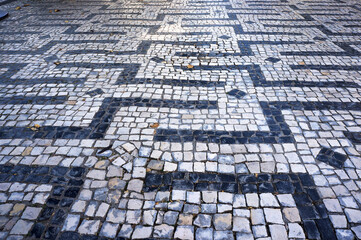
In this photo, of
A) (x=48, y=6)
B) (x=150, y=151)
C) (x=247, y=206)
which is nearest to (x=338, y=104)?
(x=247, y=206)

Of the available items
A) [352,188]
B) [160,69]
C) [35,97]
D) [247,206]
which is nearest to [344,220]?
[352,188]

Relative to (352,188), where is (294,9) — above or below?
above

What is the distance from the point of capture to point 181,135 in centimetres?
430

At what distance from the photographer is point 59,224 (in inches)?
117

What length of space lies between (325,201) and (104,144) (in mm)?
3345

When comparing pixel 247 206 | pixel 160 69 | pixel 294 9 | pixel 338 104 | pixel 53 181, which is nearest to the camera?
pixel 247 206

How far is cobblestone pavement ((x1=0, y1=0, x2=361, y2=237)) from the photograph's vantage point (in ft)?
9.99

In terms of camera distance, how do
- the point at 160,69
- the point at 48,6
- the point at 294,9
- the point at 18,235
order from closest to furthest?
the point at 18,235 → the point at 160,69 → the point at 294,9 → the point at 48,6

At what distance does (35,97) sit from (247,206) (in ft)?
15.9

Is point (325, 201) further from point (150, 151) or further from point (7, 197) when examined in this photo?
point (7, 197)

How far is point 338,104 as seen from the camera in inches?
196

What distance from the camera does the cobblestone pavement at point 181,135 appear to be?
3045 mm

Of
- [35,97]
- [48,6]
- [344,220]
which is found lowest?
[344,220]

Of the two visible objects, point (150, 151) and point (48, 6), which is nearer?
point (150, 151)
